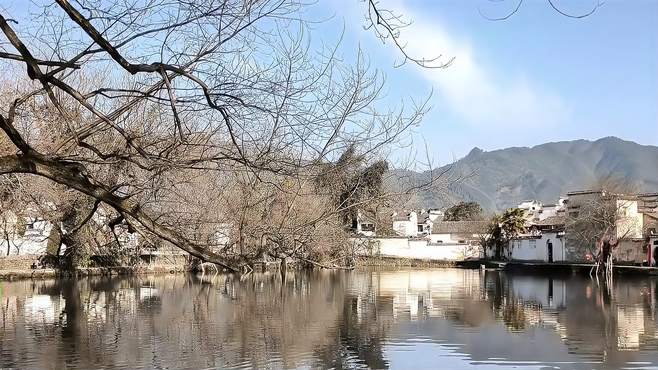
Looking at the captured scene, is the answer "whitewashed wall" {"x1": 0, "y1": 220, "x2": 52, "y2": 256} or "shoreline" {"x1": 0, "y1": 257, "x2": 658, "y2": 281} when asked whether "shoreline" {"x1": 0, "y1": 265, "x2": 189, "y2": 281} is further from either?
"whitewashed wall" {"x1": 0, "y1": 220, "x2": 52, "y2": 256}

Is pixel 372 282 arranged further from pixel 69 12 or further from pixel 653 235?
pixel 69 12

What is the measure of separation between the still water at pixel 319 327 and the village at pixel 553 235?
6.41 metres

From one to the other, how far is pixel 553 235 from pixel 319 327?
112 ft

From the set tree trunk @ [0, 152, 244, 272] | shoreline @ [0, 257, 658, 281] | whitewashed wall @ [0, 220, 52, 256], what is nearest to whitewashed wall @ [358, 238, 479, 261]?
shoreline @ [0, 257, 658, 281]

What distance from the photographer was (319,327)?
52.6ft

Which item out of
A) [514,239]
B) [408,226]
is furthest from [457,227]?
[514,239]

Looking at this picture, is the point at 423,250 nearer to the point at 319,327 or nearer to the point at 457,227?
the point at 457,227

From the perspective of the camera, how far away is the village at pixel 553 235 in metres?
38.9

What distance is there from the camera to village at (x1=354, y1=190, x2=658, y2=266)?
1532 inches

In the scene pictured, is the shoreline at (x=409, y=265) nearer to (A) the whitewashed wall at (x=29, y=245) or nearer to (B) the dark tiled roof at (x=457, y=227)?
(A) the whitewashed wall at (x=29, y=245)

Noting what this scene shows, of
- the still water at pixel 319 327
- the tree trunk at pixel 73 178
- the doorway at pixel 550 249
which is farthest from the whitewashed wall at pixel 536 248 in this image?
the tree trunk at pixel 73 178

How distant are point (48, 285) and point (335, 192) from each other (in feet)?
75.9

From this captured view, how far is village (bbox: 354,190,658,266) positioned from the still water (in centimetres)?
641

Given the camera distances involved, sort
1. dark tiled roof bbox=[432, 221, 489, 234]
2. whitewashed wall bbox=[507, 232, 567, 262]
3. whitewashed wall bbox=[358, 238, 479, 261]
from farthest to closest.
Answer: dark tiled roof bbox=[432, 221, 489, 234], whitewashed wall bbox=[358, 238, 479, 261], whitewashed wall bbox=[507, 232, 567, 262]
